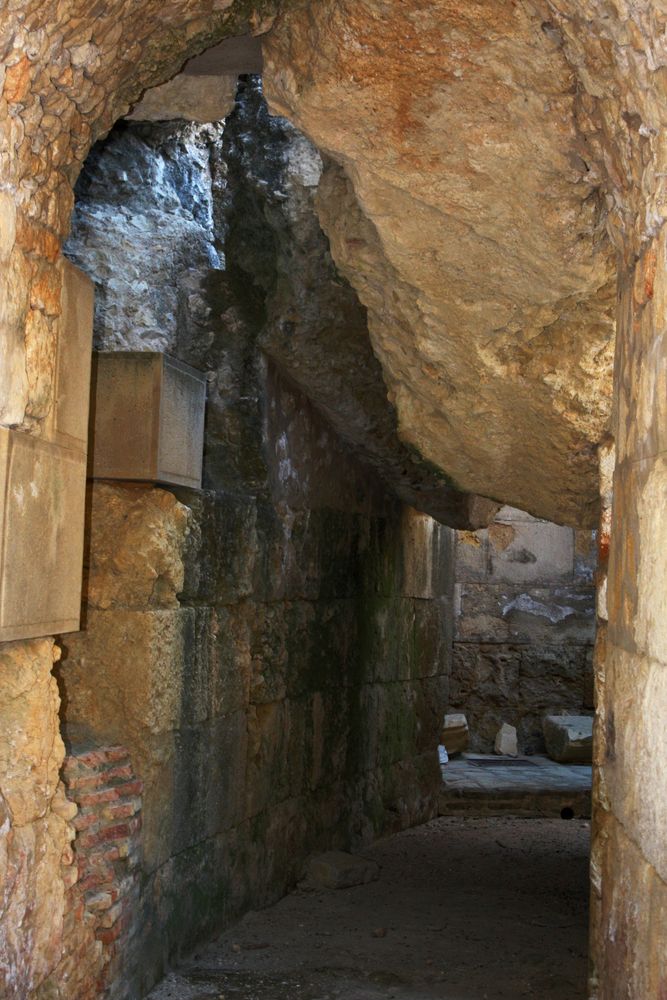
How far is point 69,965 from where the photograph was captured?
11.0 feet

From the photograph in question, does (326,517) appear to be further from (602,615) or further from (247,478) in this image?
(602,615)

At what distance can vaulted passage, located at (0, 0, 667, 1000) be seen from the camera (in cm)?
270

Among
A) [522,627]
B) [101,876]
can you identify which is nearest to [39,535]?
[101,876]

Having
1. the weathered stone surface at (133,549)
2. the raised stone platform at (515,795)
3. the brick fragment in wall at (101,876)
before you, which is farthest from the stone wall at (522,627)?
the brick fragment in wall at (101,876)

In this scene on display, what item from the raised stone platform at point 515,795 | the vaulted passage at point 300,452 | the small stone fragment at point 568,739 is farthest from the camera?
the small stone fragment at point 568,739

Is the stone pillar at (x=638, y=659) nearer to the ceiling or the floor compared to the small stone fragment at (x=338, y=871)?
nearer to the ceiling

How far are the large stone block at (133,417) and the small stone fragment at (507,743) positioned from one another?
25.0 ft

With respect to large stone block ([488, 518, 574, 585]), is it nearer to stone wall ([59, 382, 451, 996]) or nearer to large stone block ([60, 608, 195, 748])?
stone wall ([59, 382, 451, 996])

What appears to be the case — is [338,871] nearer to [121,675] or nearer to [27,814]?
[121,675]

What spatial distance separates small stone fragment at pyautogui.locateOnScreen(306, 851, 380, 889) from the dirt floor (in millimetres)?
52

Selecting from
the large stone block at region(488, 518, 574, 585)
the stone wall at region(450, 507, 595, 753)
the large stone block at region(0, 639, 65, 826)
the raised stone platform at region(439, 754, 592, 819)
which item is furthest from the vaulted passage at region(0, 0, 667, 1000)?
the large stone block at region(488, 518, 574, 585)

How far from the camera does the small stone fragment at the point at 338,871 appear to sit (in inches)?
227

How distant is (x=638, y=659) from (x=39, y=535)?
62.0 inches

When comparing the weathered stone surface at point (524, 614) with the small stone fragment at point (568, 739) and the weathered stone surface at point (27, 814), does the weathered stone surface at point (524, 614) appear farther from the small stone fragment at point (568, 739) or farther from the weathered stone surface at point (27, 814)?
the weathered stone surface at point (27, 814)
